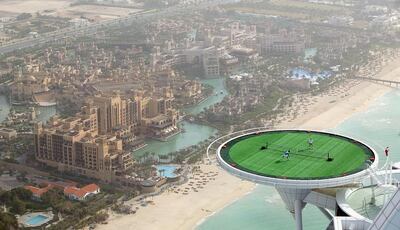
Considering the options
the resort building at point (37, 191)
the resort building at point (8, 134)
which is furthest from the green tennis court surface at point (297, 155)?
the resort building at point (8, 134)

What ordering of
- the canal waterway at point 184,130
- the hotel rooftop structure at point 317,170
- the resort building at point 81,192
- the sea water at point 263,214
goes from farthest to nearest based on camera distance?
the canal waterway at point 184,130
the resort building at point 81,192
the sea water at point 263,214
the hotel rooftop structure at point 317,170

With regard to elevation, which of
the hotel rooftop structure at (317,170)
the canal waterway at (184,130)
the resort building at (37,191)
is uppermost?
the hotel rooftop structure at (317,170)

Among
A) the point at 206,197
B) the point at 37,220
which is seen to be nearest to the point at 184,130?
the point at 206,197

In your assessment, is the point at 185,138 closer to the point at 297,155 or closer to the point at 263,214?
the point at 263,214

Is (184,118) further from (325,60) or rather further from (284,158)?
(284,158)

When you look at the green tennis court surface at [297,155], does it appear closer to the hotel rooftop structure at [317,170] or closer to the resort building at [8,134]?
the hotel rooftop structure at [317,170]

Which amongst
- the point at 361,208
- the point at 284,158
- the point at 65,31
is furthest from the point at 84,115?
the point at 65,31
